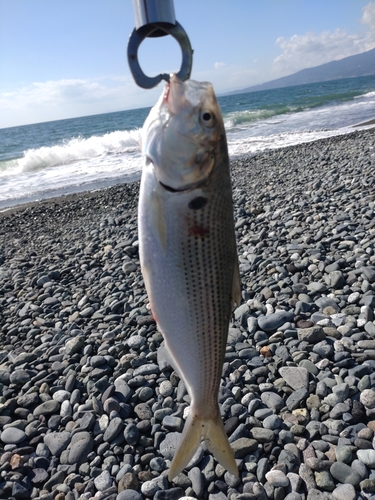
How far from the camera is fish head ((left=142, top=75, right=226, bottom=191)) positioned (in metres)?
2.00

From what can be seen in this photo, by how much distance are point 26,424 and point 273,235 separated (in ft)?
17.6

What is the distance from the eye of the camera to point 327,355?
4.36 m

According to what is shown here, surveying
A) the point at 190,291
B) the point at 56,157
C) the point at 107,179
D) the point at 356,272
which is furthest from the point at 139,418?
the point at 56,157

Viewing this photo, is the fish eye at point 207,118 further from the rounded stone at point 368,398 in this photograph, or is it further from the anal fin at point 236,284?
A: the rounded stone at point 368,398

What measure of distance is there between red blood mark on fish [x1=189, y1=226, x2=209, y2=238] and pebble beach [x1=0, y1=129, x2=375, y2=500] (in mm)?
2160

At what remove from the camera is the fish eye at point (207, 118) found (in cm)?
204

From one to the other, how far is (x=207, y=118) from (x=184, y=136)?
141 mm

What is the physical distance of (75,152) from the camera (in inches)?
1207

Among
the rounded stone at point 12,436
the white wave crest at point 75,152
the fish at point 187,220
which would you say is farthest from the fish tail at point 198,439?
the white wave crest at point 75,152

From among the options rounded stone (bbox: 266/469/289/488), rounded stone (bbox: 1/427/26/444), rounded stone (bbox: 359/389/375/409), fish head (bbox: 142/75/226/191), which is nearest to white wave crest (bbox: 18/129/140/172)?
rounded stone (bbox: 1/427/26/444)

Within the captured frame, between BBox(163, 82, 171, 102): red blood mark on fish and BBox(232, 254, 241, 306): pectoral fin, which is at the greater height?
BBox(163, 82, 171, 102): red blood mark on fish

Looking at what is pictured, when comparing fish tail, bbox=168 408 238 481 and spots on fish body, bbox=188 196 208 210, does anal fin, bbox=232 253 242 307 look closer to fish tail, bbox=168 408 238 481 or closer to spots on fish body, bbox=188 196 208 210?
spots on fish body, bbox=188 196 208 210

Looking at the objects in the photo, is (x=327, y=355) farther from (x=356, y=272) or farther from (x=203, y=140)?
(x=203, y=140)

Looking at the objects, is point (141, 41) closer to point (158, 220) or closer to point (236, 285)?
point (158, 220)
